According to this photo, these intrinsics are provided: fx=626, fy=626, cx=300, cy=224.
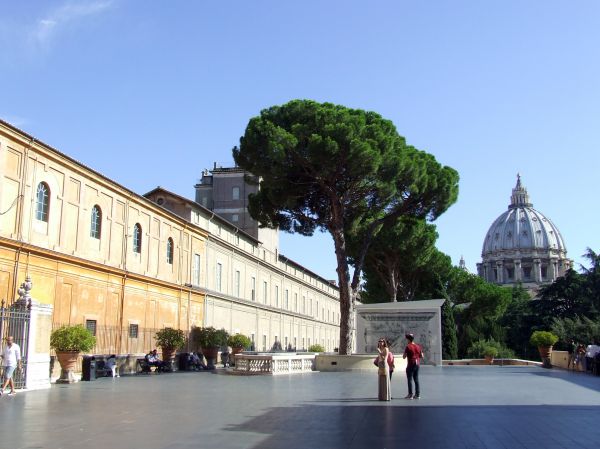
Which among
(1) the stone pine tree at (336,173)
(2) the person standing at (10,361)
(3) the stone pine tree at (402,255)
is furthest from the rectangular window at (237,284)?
(2) the person standing at (10,361)

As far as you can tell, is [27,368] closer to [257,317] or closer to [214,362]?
[214,362]

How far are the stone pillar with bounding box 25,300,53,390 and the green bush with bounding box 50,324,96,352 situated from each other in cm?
213

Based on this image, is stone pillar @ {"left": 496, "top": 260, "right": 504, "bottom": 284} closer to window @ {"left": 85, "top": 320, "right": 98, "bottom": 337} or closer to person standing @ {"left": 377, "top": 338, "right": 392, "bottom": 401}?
window @ {"left": 85, "top": 320, "right": 98, "bottom": 337}

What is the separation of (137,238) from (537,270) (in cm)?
14652

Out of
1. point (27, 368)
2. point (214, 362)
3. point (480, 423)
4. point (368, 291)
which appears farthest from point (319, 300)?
point (480, 423)

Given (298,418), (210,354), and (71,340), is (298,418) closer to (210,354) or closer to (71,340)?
(71,340)

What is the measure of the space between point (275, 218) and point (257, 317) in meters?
14.8

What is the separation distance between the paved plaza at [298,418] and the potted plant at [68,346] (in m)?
3.20

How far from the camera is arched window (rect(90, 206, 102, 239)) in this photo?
2636 centimetres

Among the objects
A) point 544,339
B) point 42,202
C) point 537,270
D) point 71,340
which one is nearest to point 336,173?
point 42,202

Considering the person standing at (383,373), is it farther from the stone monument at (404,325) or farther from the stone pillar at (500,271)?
the stone pillar at (500,271)

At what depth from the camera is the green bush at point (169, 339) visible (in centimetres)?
3008

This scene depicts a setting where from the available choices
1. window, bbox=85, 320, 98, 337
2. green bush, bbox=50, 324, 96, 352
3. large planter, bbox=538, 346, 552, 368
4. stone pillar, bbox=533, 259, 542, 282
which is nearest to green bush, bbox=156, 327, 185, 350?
window, bbox=85, 320, 98, 337

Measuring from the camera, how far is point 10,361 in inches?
633
